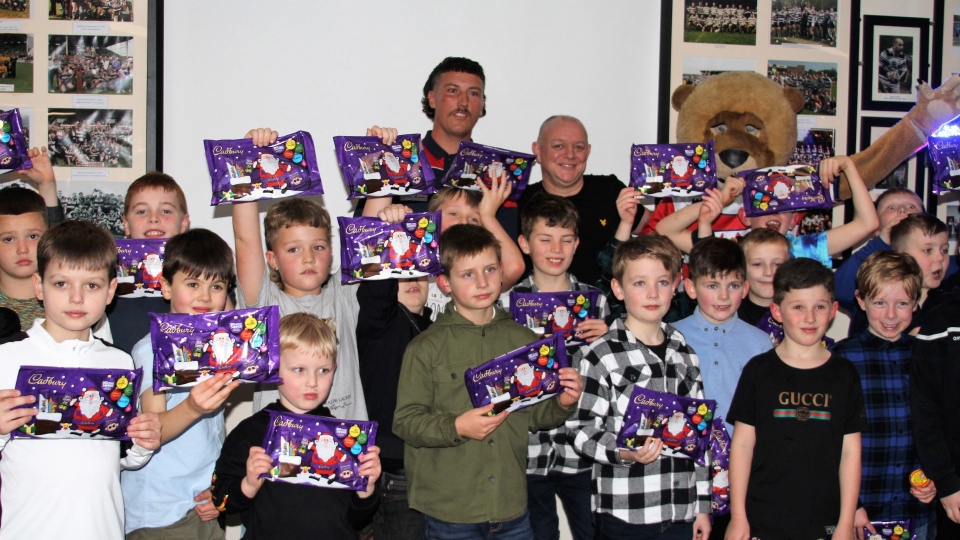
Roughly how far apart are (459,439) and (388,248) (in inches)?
36.2

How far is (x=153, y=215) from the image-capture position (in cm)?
374

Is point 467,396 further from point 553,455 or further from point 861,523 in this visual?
point 861,523

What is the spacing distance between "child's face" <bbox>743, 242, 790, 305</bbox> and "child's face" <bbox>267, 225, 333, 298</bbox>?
210 cm

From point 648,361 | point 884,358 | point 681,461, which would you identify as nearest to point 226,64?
point 648,361

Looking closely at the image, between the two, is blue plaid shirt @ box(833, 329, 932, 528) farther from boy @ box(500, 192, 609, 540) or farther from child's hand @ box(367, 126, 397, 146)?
child's hand @ box(367, 126, 397, 146)

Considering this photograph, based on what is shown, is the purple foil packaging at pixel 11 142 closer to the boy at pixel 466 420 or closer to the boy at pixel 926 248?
the boy at pixel 466 420

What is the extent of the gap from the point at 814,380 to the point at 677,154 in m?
1.39

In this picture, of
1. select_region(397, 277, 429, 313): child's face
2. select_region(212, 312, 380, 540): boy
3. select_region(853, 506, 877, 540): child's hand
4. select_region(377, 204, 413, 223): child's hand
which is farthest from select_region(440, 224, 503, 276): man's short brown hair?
select_region(853, 506, 877, 540): child's hand

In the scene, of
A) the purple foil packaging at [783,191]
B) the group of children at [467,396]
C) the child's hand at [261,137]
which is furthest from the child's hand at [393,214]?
the purple foil packaging at [783,191]

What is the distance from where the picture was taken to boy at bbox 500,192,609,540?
137 inches

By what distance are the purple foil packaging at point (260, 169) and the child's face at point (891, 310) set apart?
103 inches

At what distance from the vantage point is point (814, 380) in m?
3.22

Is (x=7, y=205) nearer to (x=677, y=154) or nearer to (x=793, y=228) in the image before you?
(x=677, y=154)

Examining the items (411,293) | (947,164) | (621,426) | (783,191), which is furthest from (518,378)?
(947,164)
